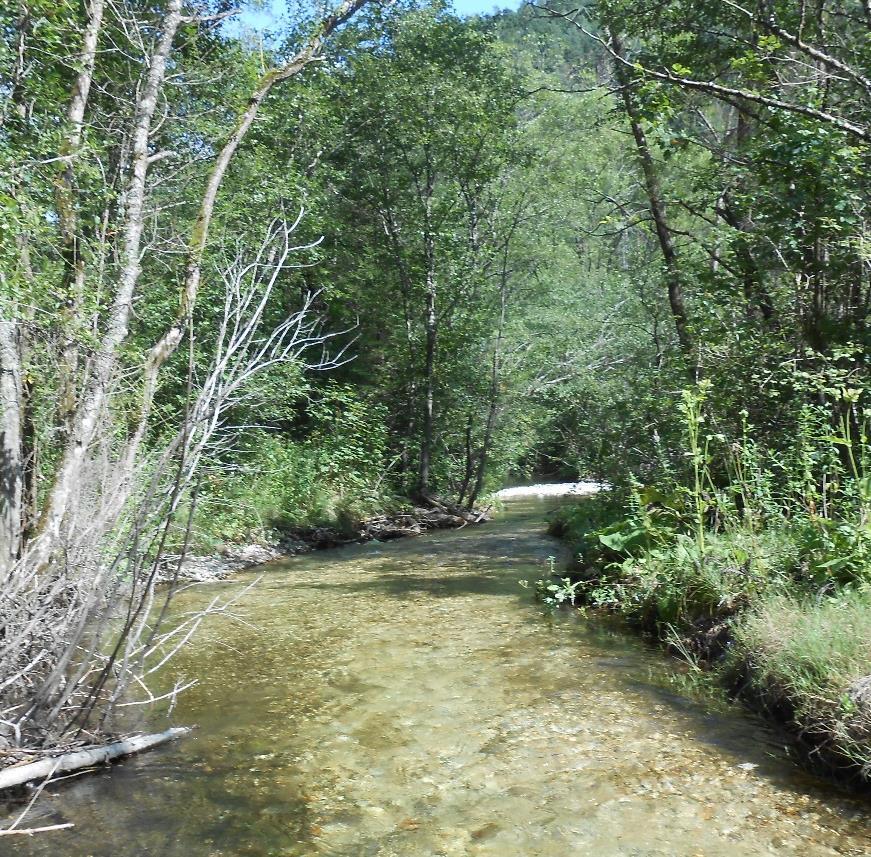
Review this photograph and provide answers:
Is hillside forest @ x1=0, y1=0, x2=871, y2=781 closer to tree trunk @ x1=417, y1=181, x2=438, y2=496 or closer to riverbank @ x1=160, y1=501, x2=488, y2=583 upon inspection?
tree trunk @ x1=417, y1=181, x2=438, y2=496

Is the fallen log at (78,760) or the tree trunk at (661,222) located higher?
the tree trunk at (661,222)

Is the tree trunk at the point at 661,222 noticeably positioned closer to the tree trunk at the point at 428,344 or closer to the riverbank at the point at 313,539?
the riverbank at the point at 313,539

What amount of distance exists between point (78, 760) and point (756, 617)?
450cm

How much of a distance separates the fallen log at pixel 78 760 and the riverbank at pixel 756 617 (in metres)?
3.85

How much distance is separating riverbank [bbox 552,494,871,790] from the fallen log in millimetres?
3852

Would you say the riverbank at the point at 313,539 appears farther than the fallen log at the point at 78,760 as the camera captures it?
Yes

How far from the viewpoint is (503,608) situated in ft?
29.5

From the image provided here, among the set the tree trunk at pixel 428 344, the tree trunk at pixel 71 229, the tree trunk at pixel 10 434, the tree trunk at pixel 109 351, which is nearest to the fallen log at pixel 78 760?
the tree trunk at pixel 109 351

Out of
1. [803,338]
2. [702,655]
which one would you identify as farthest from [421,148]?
[702,655]

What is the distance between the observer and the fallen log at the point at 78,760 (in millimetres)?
4242

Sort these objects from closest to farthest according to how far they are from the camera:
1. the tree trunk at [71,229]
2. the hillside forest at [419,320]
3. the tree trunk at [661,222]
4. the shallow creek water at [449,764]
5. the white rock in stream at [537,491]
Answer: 1. the shallow creek water at [449,764]
2. the hillside forest at [419,320]
3. the tree trunk at [71,229]
4. the tree trunk at [661,222]
5. the white rock in stream at [537,491]

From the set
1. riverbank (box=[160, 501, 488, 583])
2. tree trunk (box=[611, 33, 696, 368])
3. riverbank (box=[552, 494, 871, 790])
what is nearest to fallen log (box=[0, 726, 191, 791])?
riverbank (box=[552, 494, 871, 790])

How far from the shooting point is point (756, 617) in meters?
5.97

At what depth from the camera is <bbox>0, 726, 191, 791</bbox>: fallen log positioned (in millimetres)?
4242
